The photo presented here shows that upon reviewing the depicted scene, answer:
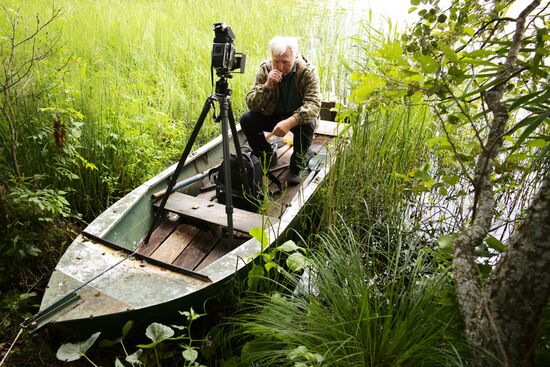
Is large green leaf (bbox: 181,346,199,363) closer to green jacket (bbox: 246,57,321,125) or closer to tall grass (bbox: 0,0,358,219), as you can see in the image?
tall grass (bbox: 0,0,358,219)

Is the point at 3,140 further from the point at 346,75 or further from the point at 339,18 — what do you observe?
the point at 339,18

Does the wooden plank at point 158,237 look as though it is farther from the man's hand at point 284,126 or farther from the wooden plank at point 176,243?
the man's hand at point 284,126

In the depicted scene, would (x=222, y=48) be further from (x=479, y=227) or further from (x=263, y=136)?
→ (x=479, y=227)

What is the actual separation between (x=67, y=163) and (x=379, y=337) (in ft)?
8.32

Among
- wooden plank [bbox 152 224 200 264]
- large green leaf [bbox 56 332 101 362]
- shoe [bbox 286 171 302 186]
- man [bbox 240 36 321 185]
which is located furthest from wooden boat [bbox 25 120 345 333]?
man [bbox 240 36 321 185]

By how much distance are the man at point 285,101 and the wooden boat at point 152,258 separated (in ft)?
1.15

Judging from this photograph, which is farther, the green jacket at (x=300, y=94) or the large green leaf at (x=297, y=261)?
the green jacket at (x=300, y=94)

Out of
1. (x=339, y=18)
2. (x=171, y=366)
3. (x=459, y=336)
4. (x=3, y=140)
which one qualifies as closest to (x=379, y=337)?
(x=459, y=336)

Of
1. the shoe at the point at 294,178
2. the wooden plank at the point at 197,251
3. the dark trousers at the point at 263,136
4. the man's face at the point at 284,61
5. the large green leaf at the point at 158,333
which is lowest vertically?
the wooden plank at the point at 197,251

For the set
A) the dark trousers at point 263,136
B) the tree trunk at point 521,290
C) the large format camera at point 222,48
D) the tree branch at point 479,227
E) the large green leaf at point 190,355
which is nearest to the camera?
the tree trunk at point 521,290

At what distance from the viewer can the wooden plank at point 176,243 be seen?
2783mm

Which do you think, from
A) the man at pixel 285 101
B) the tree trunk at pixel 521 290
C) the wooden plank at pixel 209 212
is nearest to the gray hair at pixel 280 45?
the man at pixel 285 101

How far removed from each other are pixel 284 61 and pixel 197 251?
5.33 ft

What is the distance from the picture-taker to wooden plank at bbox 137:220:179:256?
111 inches
